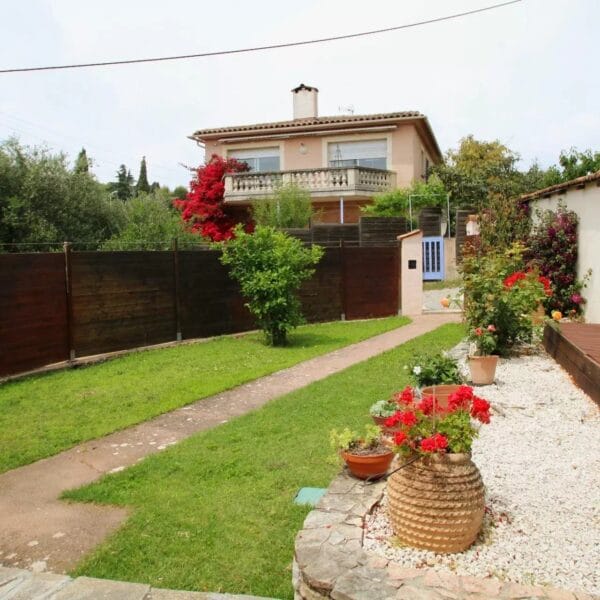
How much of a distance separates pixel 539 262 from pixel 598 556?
9.82 metres

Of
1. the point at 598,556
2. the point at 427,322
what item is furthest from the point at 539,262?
the point at 598,556

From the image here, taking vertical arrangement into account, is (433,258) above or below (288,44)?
below

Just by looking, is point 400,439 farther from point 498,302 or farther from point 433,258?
point 433,258

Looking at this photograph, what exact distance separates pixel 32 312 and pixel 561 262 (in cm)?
992

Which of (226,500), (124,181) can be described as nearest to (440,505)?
(226,500)

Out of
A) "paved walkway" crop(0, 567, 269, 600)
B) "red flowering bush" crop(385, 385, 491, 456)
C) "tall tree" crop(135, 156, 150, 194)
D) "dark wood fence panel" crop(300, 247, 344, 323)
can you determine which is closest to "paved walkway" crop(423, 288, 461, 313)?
"dark wood fence panel" crop(300, 247, 344, 323)

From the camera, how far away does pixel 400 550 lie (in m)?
3.20

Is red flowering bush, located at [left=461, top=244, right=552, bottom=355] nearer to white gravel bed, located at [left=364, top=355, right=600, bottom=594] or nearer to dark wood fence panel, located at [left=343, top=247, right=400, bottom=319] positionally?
white gravel bed, located at [left=364, top=355, right=600, bottom=594]

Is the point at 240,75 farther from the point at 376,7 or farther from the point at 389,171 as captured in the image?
the point at 389,171

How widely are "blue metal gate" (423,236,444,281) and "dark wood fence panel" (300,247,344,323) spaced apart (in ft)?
19.0

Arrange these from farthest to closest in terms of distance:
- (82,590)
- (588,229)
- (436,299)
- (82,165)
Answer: (82,165)
(436,299)
(588,229)
(82,590)

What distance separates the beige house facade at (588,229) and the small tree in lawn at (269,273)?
5296 millimetres

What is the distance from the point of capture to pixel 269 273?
11.9 metres

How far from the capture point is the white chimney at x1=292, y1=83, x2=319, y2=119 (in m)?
27.1
